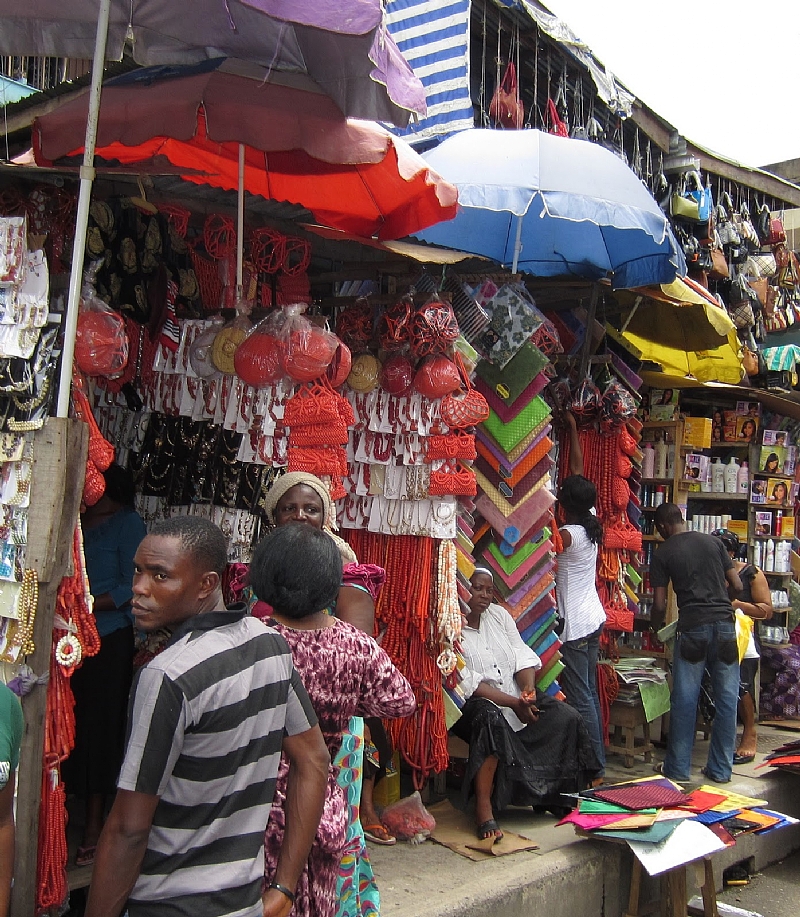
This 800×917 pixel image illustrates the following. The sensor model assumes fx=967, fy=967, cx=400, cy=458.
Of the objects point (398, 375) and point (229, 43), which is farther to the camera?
point (398, 375)

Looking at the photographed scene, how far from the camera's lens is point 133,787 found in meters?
1.82

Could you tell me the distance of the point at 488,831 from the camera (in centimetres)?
453

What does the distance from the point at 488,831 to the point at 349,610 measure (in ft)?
6.51

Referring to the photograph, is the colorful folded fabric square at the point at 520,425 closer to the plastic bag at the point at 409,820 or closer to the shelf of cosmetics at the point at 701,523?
the plastic bag at the point at 409,820

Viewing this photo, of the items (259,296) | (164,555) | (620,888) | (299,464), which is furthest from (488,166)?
(620,888)

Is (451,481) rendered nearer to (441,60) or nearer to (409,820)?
(409,820)

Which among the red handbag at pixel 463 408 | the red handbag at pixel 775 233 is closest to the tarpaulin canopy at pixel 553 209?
the red handbag at pixel 463 408

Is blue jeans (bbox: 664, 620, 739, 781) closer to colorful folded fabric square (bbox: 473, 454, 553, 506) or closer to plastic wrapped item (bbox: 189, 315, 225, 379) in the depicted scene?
colorful folded fabric square (bbox: 473, 454, 553, 506)

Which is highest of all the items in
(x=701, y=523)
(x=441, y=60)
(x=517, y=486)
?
(x=441, y=60)

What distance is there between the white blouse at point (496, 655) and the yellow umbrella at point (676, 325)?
6.97 ft

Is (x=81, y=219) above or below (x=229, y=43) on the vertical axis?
below

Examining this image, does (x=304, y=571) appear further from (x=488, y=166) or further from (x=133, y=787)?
(x=488, y=166)

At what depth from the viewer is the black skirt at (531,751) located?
4715mm

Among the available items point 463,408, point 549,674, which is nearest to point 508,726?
point 549,674
